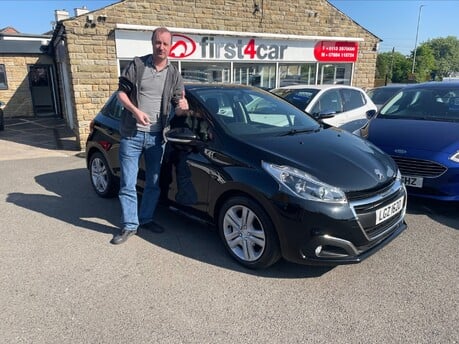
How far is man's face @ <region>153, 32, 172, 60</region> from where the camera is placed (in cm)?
338

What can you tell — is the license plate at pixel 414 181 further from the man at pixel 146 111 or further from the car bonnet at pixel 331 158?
the man at pixel 146 111

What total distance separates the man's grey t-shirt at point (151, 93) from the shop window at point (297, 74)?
8886 millimetres

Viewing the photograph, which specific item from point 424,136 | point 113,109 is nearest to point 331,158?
point 424,136

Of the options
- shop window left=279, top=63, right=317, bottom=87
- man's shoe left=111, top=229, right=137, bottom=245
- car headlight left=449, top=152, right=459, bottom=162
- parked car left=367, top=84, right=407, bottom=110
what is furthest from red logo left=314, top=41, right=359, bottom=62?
man's shoe left=111, top=229, right=137, bottom=245

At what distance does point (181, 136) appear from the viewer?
338 centimetres

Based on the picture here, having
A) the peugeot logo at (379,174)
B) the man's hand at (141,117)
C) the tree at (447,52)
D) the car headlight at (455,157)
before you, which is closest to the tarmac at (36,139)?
the man's hand at (141,117)

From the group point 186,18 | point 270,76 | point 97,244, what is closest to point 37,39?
point 186,18

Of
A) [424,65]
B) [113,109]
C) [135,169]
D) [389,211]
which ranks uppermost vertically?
[424,65]

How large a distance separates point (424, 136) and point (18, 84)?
1532cm

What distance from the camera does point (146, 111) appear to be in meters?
3.53

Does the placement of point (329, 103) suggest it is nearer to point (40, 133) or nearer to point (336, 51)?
point (336, 51)

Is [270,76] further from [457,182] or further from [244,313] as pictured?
[244,313]

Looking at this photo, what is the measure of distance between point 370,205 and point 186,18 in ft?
27.7

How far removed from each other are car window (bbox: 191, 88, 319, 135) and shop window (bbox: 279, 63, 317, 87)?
26.3 ft
